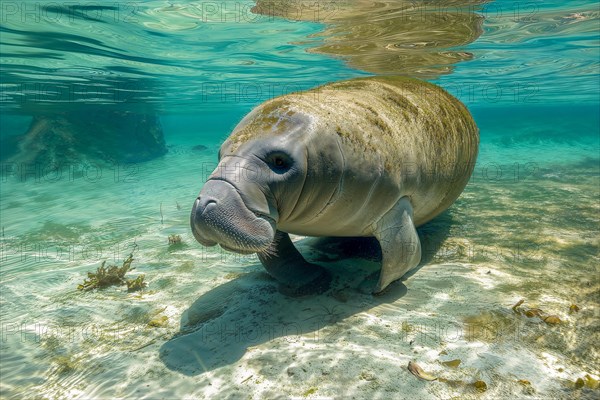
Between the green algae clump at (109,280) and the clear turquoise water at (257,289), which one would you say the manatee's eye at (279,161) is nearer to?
the clear turquoise water at (257,289)

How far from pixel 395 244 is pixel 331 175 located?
94cm

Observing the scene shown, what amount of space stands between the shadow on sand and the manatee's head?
36.1 inches

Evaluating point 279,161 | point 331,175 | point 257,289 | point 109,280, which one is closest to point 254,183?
point 279,161

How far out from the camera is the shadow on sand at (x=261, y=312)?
306 cm

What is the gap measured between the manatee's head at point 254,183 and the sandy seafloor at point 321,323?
95 centimetres

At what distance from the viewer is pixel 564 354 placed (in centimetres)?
279

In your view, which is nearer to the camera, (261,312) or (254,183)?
(254,183)

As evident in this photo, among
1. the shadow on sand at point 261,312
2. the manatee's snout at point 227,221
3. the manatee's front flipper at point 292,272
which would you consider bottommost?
the shadow on sand at point 261,312

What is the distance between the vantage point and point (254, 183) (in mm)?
2789

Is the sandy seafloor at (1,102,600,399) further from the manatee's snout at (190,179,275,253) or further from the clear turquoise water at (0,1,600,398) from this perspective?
the manatee's snout at (190,179,275,253)

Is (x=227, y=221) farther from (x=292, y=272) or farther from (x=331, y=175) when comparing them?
(x=292, y=272)

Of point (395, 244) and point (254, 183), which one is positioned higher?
point (254, 183)

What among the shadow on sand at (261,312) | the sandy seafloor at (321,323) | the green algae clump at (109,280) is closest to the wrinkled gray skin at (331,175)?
the shadow on sand at (261,312)

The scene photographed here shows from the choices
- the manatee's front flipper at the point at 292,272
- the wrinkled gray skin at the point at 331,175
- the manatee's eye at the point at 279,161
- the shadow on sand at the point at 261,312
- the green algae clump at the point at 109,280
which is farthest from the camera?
the green algae clump at the point at 109,280
